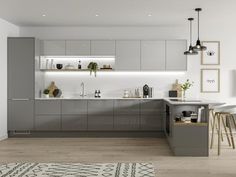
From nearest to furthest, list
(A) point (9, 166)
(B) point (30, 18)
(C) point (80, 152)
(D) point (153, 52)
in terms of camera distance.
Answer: (A) point (9, 166), (C) point (80, 152), (B) point (30, 18), (D) point (153, 52)

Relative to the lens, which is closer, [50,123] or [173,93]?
[50,123]

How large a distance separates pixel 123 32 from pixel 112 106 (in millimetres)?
1811

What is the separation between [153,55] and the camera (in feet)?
29.2

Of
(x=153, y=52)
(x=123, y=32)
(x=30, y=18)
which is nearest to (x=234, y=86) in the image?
(x=153, y=52)

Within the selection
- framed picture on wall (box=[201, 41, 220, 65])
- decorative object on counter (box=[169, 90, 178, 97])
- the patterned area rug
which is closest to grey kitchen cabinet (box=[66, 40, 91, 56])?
decorative object on counter (box=[169, 90, 178, 97])

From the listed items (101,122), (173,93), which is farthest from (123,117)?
(173,93)

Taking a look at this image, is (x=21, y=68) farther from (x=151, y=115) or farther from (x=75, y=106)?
(x=151, y=115)

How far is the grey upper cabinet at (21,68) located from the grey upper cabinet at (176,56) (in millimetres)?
3017

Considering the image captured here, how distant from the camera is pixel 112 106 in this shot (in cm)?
862

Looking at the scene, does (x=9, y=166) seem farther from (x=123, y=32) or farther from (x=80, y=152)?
(x=123, y=32)

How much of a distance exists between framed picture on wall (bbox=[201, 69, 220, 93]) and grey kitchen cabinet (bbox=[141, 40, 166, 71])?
1.04m

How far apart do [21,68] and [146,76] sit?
9.36 feet

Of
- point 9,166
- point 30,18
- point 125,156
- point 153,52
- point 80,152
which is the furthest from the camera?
point 153,52

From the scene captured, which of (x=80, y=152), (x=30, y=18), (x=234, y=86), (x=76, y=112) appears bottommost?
(x=80, y=152)
